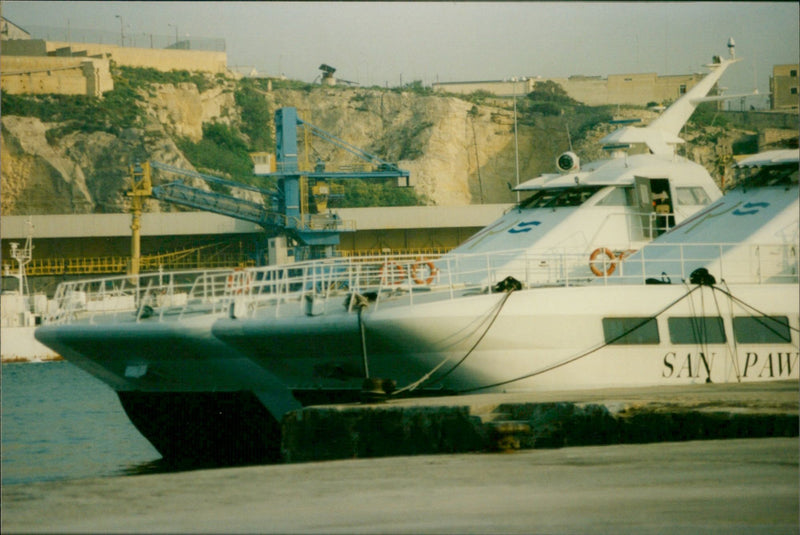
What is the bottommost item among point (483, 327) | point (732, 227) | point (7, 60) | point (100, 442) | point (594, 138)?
point (100, 442)

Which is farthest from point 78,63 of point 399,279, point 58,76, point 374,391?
point 374,391

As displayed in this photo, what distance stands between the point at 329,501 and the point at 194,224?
235 feet

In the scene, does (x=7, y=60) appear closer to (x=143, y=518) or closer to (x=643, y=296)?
(x=643, y=296)

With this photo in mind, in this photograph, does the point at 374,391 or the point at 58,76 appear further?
the point at 58,76

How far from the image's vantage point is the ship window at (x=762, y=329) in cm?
1853

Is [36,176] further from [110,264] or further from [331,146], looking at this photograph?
[331,146]

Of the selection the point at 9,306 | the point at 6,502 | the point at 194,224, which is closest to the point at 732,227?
the point at 6,502

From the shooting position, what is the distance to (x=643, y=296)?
1828 cm

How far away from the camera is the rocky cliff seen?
86625 mm

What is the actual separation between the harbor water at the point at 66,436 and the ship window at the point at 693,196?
39.0 feet

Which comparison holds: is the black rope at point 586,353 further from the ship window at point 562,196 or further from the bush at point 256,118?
the bush at point 256,118

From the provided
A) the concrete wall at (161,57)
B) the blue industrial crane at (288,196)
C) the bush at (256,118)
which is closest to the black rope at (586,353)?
the blue industrial crane at (288,196)

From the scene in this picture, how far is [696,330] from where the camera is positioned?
1844cm

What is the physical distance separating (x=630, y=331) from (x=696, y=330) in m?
1.12
